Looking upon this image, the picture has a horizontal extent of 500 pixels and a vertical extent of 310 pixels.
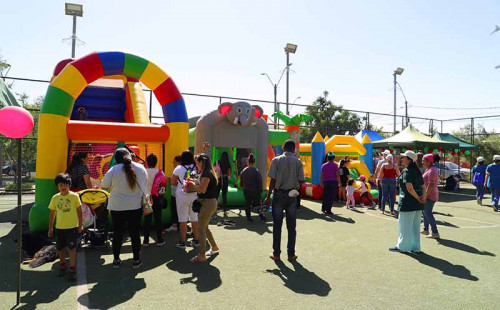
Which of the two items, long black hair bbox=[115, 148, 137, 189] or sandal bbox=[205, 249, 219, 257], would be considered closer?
long black hair bbox=[115, 148, 137, 189]

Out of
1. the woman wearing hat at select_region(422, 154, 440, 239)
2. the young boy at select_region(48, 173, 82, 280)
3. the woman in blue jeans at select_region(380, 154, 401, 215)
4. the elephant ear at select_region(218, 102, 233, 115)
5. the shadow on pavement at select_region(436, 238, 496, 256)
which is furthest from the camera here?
the elephant ear at select_region(218, 102, 233, 115)

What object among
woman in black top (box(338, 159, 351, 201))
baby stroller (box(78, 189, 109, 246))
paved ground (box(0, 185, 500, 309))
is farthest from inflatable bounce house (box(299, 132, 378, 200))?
baby stroller (box(78, 189, 109, 246))

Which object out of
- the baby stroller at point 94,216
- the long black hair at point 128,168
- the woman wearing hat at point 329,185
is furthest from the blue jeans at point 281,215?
the woman wearing hat at point 329,185

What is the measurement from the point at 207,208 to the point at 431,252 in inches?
141

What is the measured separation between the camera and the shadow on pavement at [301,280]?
3.84 meters

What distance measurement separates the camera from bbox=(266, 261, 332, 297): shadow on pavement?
12.6 feet

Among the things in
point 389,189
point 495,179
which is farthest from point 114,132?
point 495,179

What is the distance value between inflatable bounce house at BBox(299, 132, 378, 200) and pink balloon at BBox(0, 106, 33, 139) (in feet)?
30.7

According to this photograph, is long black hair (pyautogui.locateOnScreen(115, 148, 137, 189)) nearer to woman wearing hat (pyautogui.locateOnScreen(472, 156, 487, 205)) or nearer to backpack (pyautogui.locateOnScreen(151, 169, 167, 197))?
backpack (pyautogui.locateOnScreen(151, 169, 167, 197))

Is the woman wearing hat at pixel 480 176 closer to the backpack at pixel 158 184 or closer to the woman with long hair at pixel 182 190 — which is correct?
the woman with long hair at pixel 182 190

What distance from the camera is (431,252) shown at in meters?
5.50

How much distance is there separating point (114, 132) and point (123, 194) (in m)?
2.39

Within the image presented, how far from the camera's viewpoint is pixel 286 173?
4.91 meters

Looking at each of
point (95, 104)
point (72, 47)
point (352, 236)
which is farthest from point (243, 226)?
point (72, 47)
